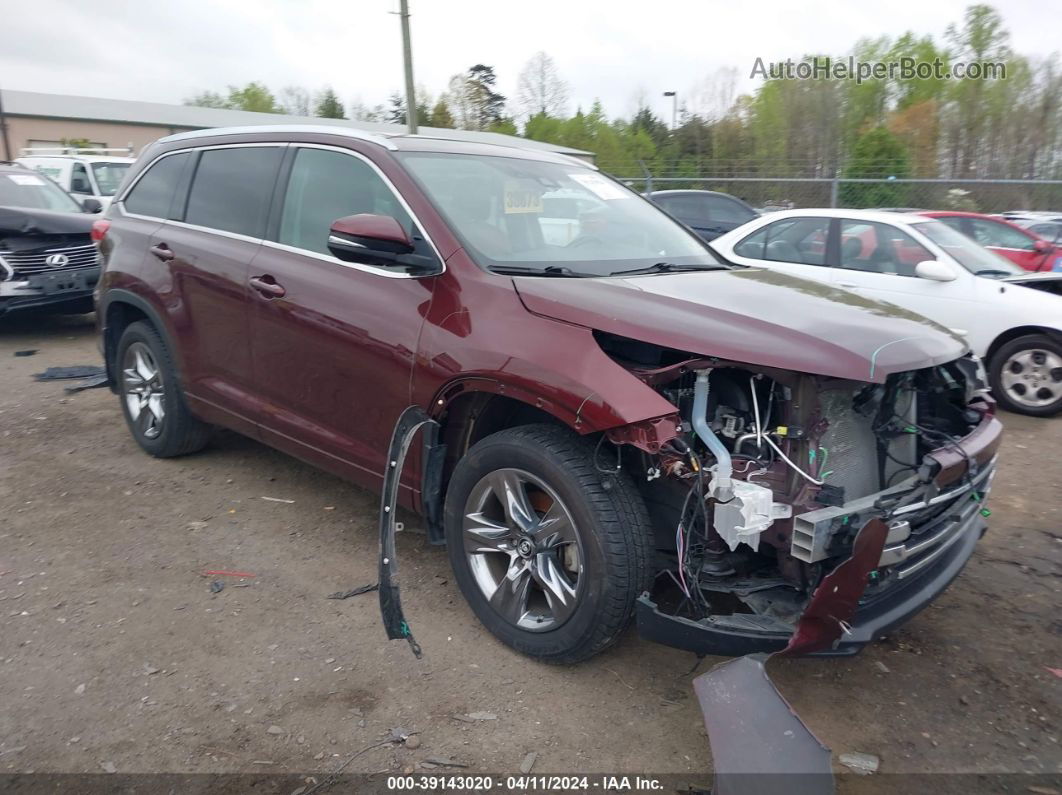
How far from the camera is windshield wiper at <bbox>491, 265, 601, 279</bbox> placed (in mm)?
3295

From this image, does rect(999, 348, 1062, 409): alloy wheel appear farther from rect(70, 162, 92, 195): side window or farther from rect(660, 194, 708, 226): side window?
rect(70, 162, 92, 195): side window

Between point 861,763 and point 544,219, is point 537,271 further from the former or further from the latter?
point 861,763

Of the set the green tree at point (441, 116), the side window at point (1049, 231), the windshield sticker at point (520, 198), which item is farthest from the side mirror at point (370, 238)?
the green tree at point (441, 116)

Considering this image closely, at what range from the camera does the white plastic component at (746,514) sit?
255 centimetres

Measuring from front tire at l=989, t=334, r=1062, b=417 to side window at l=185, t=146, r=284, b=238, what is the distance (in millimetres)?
5867

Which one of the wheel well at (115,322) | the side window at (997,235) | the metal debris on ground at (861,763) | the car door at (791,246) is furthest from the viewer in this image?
the side window at (997,235)

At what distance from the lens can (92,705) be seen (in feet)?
9.55

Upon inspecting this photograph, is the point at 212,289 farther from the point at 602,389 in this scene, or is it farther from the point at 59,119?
the point at 59,119

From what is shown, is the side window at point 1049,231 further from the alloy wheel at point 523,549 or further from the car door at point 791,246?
the alloy wheel at point 523,549

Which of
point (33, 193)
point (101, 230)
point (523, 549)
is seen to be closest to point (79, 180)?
point (33, 193)

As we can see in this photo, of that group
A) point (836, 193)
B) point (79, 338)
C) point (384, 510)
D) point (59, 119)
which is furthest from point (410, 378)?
point (59, 119)

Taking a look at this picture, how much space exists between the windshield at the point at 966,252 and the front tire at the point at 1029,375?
0.72m

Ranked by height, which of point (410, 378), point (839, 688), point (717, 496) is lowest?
point (839, 688)

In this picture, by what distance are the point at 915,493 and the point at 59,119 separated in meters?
36.3
